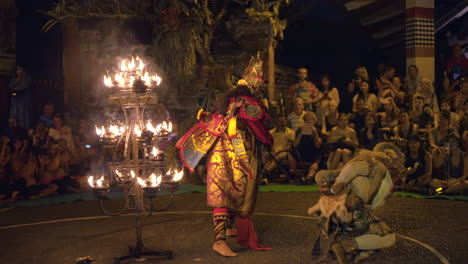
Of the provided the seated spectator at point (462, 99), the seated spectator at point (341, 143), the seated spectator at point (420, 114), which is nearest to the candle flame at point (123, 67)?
the seated spectator at point (341, 143)

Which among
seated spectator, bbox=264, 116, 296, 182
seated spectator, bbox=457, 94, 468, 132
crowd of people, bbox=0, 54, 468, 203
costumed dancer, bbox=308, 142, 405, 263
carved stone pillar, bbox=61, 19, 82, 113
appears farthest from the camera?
carved stone pillar, bbox=61, 19, 82, 113

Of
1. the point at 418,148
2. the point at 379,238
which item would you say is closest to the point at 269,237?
the point at 379,238

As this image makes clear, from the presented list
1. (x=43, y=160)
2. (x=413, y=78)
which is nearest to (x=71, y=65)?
(x=43, y=160)

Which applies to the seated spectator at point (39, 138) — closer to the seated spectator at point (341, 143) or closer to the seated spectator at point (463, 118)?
the seated spectator at point (341, 143)

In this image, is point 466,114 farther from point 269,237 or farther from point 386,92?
point 269,237

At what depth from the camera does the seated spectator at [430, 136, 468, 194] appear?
11438 mm

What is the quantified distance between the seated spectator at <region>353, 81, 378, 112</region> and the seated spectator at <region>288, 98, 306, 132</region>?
1.15 m

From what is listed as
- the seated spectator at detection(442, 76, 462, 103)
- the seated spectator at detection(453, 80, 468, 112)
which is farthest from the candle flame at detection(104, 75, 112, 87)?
the seated spectator at detection(442, 76, 462, 103)

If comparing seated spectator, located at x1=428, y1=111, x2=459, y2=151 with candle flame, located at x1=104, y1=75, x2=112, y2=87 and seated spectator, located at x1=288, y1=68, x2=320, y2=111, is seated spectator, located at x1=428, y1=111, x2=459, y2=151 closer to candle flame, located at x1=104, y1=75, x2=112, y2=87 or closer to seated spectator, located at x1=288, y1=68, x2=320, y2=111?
seated spectator, located at x1=288, y1=68, x2=320, y2=111

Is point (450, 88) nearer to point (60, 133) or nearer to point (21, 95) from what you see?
point (60, 133)

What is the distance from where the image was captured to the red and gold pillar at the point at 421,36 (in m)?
15.8

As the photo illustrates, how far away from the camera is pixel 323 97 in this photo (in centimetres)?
1458

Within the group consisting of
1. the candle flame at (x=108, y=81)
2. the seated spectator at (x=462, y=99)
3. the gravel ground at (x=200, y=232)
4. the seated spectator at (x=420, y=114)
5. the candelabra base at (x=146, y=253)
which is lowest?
the gravel ground at (x=200, y=232)

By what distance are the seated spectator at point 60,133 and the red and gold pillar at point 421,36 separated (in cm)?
850
